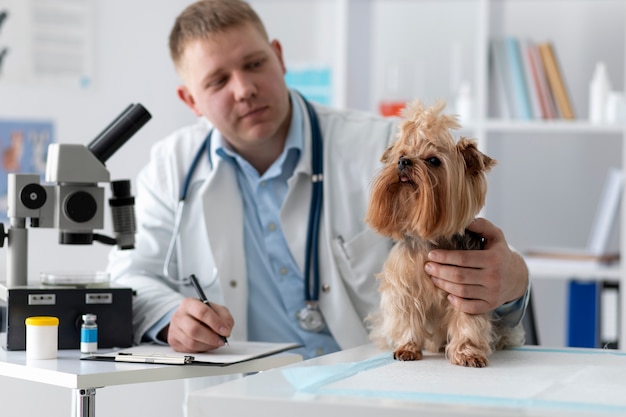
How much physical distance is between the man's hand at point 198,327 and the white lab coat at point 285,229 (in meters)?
0.26

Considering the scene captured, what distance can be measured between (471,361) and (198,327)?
568 millimetres

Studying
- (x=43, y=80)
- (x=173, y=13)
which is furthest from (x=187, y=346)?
(x=173, y=13)

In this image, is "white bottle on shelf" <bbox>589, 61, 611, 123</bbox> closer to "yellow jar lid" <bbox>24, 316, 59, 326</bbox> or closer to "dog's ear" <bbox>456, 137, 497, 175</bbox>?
"dog's ear" <bbox>456, 137, 497, 175</bbox>

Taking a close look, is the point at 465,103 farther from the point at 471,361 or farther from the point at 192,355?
the point at 471,361

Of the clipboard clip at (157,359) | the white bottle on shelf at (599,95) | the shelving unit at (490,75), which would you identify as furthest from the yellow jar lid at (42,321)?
the white bottle on shelf at (599,95)

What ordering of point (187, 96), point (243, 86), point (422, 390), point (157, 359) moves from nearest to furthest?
point (422, 390), point (157, 359), point (243, 86), point (187, 96)

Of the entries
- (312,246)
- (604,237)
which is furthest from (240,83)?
(604,237)

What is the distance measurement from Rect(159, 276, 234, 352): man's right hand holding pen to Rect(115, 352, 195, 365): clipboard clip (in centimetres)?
8

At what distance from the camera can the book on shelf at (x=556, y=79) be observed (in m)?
3.34

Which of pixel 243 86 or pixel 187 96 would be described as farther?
pixel 187 96

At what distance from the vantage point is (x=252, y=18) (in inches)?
84.7

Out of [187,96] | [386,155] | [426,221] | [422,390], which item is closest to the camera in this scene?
[422,390]

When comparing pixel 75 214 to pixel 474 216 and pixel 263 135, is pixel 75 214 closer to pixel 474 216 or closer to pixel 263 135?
pixel 263 135

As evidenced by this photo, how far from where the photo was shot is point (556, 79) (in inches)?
132
